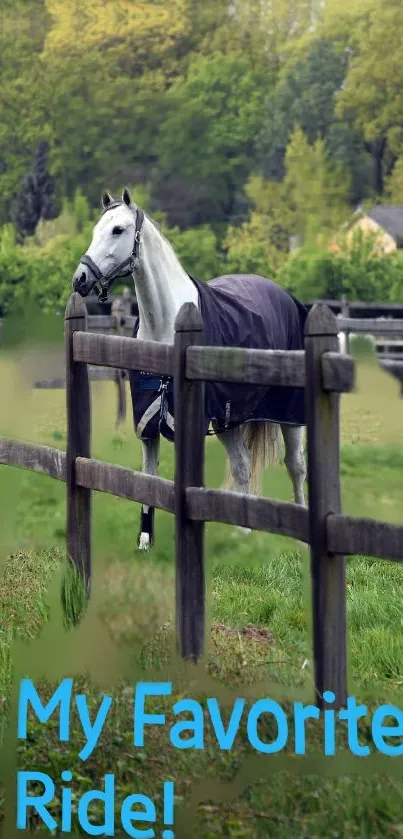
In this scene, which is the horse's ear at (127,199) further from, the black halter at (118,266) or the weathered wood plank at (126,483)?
the weathered wood plank at (126,483)

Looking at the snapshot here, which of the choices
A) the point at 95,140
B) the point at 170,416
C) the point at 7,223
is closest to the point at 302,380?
the point at 170,416

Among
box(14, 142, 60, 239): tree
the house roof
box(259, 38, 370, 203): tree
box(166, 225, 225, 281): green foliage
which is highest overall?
box(259, 38, 370, 203): tree

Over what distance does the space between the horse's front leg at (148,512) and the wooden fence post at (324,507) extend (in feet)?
10.4

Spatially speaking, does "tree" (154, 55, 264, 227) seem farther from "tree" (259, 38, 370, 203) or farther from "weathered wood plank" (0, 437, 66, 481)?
"weathered wood plank" (0, 437, 66, 481)

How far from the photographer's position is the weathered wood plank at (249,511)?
16.0ft

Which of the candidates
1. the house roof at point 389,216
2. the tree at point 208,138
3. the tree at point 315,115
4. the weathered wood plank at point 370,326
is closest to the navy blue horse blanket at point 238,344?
the weathered wood plank at point 370,326

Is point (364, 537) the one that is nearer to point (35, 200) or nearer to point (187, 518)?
point (187, 518)

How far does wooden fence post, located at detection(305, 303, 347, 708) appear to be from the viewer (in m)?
4.73

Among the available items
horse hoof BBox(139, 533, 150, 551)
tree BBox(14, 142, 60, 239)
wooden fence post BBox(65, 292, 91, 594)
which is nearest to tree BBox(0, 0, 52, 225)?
tree BBox(14, 142, 60, 239)

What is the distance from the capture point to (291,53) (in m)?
59.9

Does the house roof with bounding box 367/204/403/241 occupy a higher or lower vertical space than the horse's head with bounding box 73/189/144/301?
higher

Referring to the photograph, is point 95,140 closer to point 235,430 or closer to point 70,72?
point 70,72

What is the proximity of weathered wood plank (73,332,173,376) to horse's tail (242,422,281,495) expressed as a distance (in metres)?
1.79

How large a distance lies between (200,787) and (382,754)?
1.77 feet
